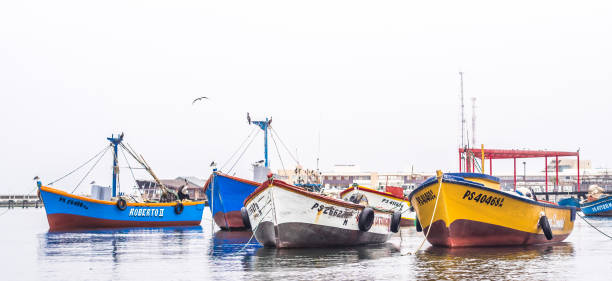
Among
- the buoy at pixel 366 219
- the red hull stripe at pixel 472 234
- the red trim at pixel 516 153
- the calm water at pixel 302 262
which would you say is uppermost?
the red trim at pixel 516 153

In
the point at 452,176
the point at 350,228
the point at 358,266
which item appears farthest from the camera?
the point at 350,228

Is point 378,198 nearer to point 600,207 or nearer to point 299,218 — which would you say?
point 299,218

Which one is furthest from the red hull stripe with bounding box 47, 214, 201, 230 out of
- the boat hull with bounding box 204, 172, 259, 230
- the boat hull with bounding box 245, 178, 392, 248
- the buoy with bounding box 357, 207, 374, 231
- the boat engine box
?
the buoy with bounding box 357, 207, 374, 231

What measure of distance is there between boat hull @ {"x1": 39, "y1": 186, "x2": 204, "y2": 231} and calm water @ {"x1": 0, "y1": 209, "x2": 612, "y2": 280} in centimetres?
1224

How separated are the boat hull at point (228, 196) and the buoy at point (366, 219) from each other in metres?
12.4

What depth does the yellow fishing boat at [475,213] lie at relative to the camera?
21859 mm

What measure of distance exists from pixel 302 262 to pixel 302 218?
124 inches

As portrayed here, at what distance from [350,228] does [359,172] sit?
13017cm

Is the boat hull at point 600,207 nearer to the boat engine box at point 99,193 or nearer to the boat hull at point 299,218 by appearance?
the boat hull at point 299,218

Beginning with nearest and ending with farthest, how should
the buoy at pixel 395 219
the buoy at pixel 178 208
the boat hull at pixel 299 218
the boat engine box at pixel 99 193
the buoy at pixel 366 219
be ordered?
the boat hull at pixel 299 218 < the buoy at pixel 366 219 < the buoy at pixel 395 219 < the buoy at pixel 178 208 < the boat engine box at pixel 99 193

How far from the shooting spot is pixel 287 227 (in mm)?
22750

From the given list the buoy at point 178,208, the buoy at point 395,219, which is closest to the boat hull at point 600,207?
the buoy at point 178,208

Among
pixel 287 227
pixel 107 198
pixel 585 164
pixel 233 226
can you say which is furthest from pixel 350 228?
pixel 585 164

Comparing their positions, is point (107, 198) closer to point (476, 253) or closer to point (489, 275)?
point (476, 253)
